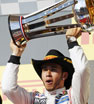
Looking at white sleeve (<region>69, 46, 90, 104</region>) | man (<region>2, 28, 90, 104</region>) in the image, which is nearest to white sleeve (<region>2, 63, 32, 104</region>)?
man (<region>2, 28, 90, 104</region>)

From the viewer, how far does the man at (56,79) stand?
1431 millimetres

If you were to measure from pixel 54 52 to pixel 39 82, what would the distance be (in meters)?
0.46

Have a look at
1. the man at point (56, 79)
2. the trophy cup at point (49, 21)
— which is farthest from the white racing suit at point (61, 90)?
the trophy cup at point (49, 21)

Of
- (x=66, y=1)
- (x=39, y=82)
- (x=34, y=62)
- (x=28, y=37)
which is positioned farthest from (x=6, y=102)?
(x=66, y=1)

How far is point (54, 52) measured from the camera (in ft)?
5.67

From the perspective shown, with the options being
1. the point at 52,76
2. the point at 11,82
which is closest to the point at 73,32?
the point at 52,76

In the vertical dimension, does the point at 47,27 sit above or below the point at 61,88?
above

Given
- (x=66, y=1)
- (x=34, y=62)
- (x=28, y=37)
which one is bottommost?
(x=34, y=62)

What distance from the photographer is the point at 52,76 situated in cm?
160

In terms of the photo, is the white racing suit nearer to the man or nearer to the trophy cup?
the man

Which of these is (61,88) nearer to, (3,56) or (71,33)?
(71,33)

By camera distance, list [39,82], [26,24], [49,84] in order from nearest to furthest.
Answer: [26,24] < [49,84] < [39,82]

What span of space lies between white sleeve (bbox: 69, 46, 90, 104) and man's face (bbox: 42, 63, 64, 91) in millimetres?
117

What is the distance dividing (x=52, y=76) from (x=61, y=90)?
8 cm
